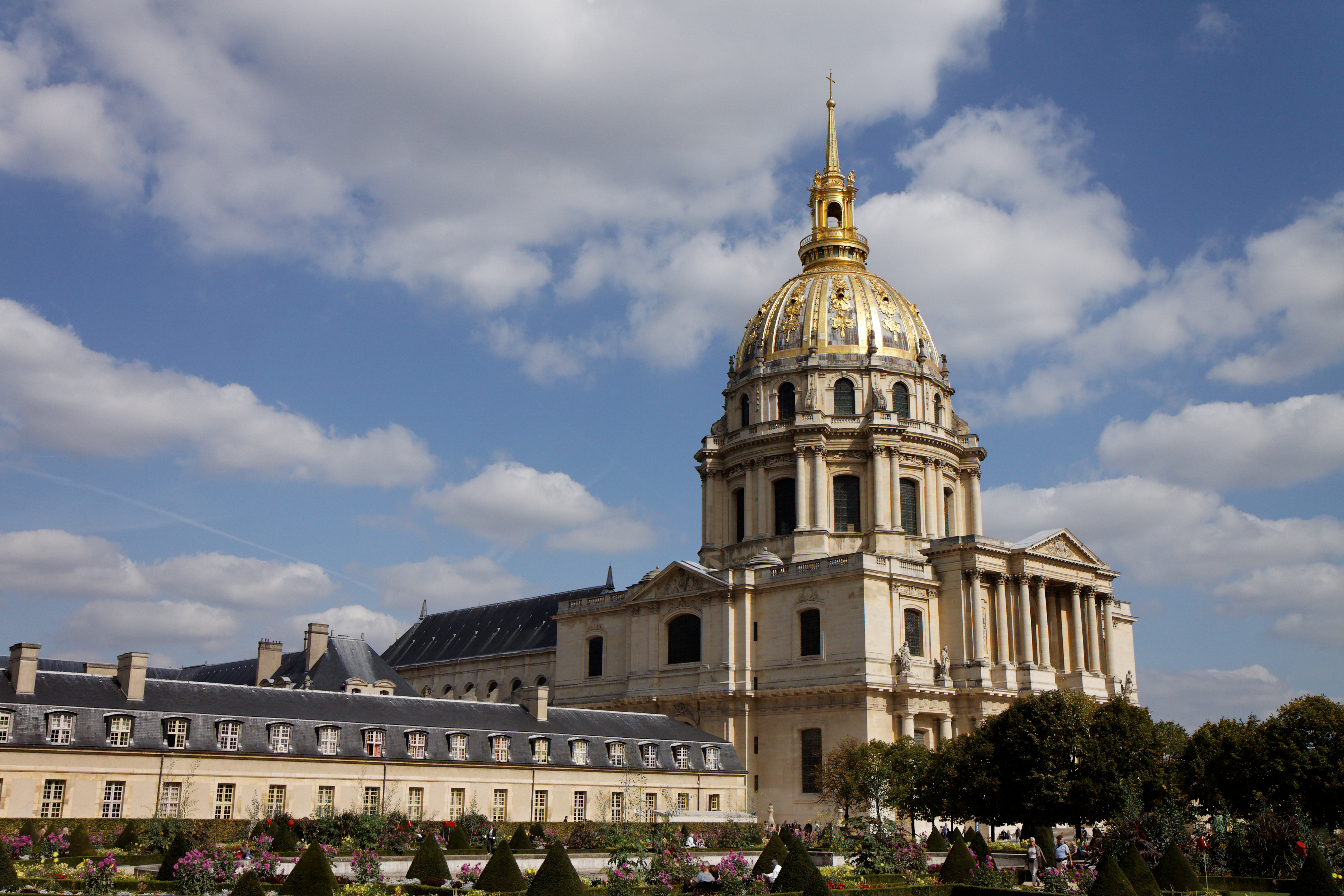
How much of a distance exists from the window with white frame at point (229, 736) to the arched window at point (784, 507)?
109 ft

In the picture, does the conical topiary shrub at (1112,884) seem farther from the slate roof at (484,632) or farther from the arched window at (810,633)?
the slate roof at (484,632)

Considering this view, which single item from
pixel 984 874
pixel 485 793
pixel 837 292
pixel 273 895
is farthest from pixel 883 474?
pixel 273 895

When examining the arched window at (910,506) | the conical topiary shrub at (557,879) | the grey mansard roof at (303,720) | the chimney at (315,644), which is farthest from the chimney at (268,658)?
the conical topiary shrub at (557,879)

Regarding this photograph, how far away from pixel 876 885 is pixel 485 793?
2385 cm

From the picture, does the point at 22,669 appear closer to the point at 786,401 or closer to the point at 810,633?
the point at 810,633

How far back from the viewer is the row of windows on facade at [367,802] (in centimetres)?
4138

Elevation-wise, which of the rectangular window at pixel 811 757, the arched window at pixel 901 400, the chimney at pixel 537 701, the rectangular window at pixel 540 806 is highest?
the arched window at pixel 901 400

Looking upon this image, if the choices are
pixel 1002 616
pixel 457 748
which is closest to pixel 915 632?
pixel 1002 616

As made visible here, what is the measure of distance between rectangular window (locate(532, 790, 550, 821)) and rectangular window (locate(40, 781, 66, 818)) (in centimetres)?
1752

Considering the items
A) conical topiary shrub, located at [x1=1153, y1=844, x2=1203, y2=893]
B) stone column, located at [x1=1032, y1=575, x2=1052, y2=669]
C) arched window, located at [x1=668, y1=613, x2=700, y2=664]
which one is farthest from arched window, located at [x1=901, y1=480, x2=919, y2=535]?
conical topiary shrub, located at [x1=1153, y1=844, x2=1203, y2=893]

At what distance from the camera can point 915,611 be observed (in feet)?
207

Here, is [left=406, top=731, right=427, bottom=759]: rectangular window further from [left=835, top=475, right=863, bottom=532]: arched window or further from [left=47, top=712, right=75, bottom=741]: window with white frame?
[left=835, top=475, right=863, bottom=532]: arched window

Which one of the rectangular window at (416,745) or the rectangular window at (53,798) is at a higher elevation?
the rectangular window at (416,745)

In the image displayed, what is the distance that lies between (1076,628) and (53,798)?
1878 inches
